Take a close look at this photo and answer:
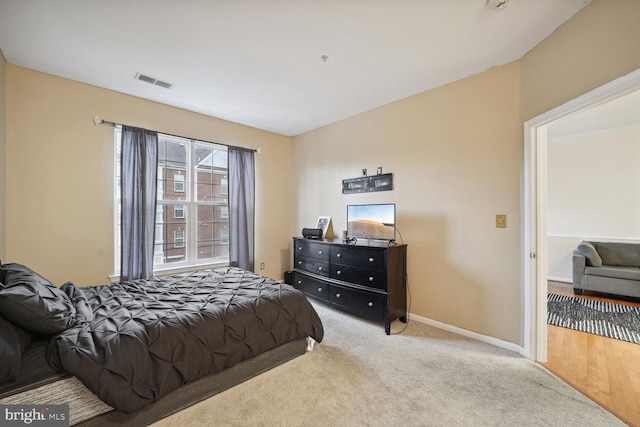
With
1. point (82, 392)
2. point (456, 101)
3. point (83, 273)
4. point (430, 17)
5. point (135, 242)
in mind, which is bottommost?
point (82, 392)

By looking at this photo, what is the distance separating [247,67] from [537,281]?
3.28 m

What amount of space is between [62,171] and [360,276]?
341cm

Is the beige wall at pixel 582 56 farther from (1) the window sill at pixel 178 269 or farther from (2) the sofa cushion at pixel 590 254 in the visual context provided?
(1) the window sill at pixel 178 269

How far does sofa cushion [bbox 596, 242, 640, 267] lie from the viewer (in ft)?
12.8

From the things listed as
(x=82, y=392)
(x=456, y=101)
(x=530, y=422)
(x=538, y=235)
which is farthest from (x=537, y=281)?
(x=82, y=392)

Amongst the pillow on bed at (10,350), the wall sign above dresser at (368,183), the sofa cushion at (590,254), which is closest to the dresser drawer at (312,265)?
the wall sign above dresser at (368,183)

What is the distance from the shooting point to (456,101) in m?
2.74

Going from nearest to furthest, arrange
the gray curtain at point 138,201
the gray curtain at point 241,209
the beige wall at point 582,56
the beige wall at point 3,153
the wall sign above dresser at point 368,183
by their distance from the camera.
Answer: the beige wall at point 582,56
the beige wall at point 3,153
the gray curtain at point 138,201
the wall sign above dresser at point 368,183
the gray curtain at point 241,209

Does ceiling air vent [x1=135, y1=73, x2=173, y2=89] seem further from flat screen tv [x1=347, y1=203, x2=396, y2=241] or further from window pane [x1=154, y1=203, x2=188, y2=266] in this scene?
flat screen tv [x1=347, y1=203, x2=396, y2=241]

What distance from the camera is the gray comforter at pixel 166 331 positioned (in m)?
1.35

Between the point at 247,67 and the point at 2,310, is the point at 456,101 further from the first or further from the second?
the point at 2,310

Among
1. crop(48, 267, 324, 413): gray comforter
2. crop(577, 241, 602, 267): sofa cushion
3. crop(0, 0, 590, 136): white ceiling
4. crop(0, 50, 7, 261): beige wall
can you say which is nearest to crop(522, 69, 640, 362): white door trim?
crop(0, 0, 590, 136): white ceiling

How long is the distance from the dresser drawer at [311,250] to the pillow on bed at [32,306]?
7.90 feet

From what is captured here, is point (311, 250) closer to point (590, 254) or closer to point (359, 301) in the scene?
point (359, 301)
